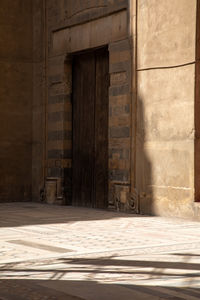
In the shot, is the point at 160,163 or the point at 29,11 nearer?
the point at 160,163

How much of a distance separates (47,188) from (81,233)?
5.90 meters

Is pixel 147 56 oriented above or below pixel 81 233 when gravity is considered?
above

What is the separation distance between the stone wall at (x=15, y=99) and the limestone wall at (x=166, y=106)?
3.93 m

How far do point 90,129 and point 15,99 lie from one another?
7.77ft

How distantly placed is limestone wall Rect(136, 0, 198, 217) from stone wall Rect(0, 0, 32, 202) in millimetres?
3928

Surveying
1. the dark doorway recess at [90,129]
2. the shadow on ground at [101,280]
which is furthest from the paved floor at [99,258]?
the dark doorway recess at [90,129]

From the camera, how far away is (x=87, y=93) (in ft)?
44.8

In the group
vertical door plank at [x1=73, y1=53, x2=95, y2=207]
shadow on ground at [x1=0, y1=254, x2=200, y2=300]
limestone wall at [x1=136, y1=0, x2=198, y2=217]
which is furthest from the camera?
vertical door plank at [x1=73, y1=53, x2=95, y2=207]

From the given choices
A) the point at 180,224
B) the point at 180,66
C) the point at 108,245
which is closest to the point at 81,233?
the point at 108,245

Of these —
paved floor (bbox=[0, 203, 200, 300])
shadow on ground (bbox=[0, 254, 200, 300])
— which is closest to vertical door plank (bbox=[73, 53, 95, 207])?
paved floor (bbox=[0, 203, 200, 300])

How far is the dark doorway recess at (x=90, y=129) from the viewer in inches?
518

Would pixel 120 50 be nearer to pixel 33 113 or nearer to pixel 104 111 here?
pixel 104 111

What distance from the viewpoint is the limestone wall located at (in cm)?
1080

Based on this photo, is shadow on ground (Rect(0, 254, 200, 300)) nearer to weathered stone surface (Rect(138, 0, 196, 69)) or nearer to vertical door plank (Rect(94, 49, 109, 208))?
weathered stone surface (Rect(138, 0, 196, 69))
